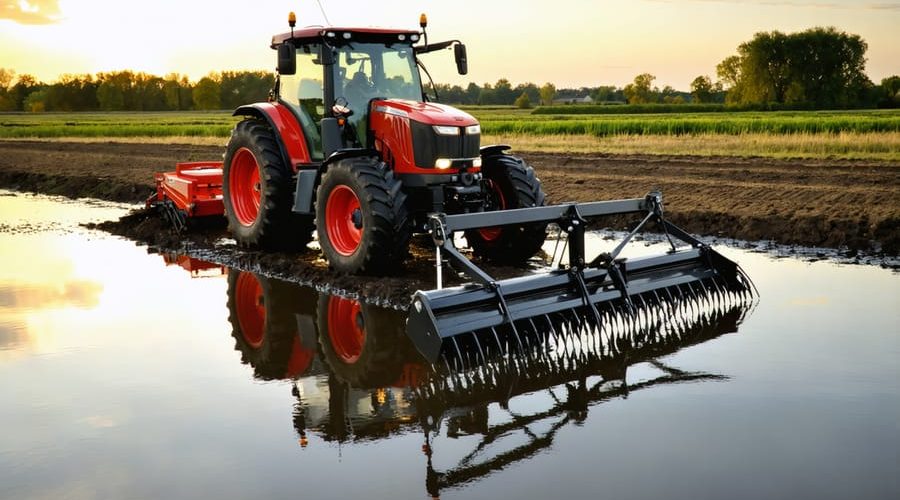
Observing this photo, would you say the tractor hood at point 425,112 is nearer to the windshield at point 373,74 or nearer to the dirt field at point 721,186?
the windshield at point 373,74

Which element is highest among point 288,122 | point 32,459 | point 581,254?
point 288,122

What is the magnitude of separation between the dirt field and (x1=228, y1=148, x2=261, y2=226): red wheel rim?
5.69 metres

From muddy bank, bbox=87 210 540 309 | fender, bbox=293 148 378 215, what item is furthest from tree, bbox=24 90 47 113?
fender, bbox=293 148 378 215

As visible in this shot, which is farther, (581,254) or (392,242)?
(392,242)

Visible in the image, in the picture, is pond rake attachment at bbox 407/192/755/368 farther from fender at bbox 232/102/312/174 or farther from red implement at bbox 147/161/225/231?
red implement at bbox 147/161/225/231

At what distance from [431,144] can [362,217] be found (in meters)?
0.93

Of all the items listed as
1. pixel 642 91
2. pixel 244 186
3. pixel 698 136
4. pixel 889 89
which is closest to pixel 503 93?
pixel 642 91

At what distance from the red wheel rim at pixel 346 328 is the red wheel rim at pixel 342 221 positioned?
2.54 ft

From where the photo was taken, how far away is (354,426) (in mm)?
5340

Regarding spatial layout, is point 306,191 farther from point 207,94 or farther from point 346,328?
point 207,94

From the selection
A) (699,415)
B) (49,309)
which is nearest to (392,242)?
(49,309)

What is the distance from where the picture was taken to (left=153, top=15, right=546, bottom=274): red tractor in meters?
8.61

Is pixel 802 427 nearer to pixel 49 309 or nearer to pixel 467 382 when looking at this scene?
pixel 467 382

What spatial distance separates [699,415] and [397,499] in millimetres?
2002
